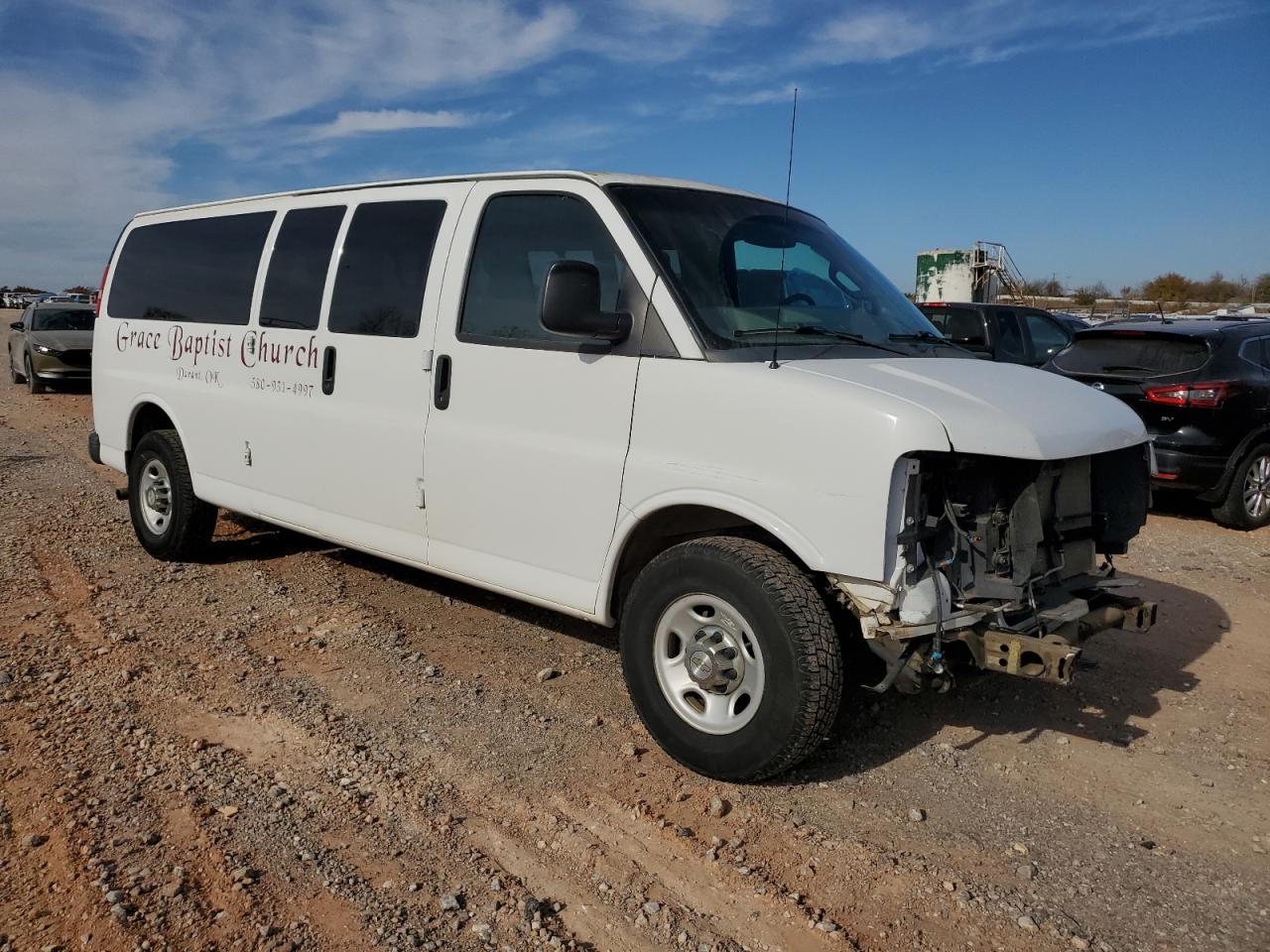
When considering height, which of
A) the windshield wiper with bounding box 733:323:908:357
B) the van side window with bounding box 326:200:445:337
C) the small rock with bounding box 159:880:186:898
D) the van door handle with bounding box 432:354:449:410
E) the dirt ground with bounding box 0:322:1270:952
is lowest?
the small rock with bounding box 159:880:186:898

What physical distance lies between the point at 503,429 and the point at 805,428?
1.47 meters

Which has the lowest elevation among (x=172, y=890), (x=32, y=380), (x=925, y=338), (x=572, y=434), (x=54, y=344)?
(x=172, y=890)

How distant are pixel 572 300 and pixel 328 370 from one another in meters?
1.95

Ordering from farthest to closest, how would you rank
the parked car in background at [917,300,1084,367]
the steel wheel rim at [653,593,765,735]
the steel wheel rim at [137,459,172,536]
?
1. the parked car in background at [917,300,1084,367]
2. the steel wheel rim at [137,459,172,536]
3. the steel wheel rim at [653,593,765,735]

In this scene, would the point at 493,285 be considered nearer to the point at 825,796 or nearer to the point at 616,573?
the point at 616,573

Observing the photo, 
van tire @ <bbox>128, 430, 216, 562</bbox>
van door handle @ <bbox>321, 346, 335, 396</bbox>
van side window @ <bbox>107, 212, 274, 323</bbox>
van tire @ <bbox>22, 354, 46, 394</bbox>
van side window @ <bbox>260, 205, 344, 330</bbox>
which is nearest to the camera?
van door handle @ <bbox>321, 346, 335, 396</bbox>

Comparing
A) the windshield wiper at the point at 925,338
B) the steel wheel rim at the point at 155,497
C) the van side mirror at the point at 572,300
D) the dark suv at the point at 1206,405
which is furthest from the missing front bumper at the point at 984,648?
the dark suv at the point at 1206,405

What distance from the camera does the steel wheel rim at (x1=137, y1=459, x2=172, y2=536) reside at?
263 inches

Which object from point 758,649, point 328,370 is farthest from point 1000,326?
point 758,649

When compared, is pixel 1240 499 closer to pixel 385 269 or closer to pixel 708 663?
pixel 708 663

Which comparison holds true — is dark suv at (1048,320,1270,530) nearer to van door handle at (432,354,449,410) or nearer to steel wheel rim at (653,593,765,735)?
steel wheel rim at (653,593,765,735)

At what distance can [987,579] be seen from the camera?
142 inches

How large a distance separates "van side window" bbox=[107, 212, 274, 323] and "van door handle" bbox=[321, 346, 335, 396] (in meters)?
0.93

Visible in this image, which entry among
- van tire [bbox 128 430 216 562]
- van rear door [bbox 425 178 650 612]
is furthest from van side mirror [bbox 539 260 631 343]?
van tire [bbox 128 430 216 562]
